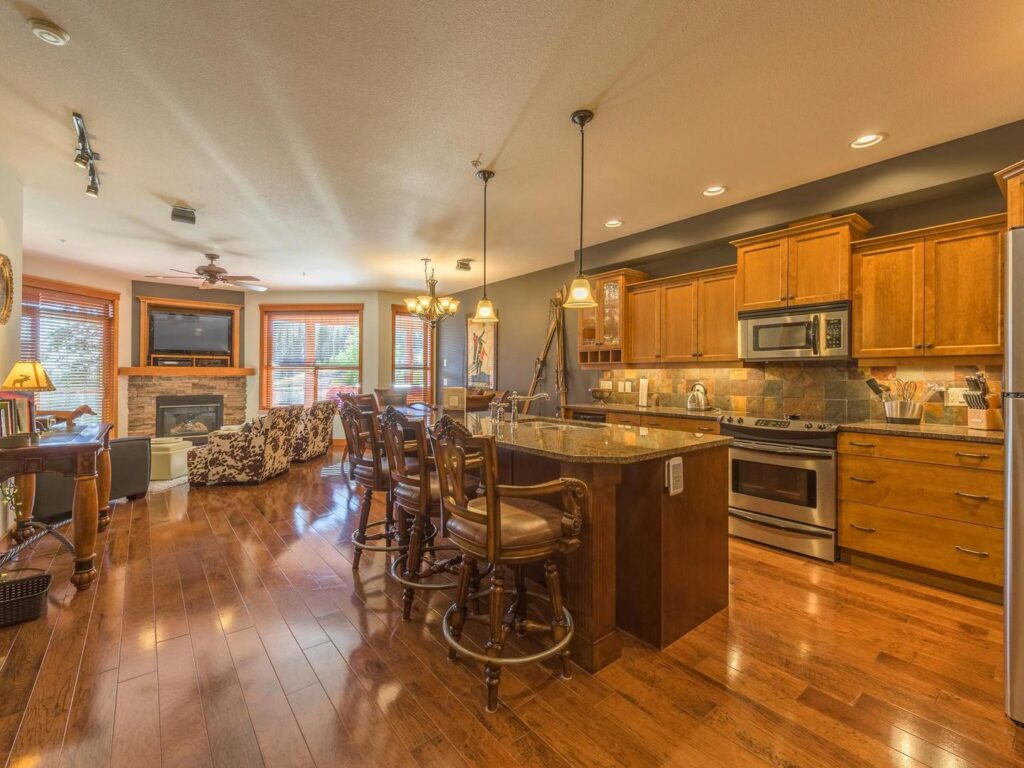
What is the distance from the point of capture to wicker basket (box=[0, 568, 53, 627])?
2215mm

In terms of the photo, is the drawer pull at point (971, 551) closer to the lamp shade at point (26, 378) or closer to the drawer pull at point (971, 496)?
the drawer pull at point (971, 496)

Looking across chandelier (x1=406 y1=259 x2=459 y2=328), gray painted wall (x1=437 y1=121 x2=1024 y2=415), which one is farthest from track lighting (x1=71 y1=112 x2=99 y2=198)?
gray painted wall (x1=437 y1=121 x2=1024 y2=415)

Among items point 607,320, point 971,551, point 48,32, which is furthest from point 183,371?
point 971,551

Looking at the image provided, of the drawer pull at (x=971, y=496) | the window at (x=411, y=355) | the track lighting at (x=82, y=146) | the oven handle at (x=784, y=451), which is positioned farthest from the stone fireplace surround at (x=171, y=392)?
the drawer pull at (x=971, y=496)

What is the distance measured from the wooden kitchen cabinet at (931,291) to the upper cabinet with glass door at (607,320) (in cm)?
212

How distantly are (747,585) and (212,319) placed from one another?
872cm

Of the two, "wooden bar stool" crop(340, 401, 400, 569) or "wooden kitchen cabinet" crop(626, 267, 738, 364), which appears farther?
"wooden kitchen cabinet" crop(626, 267, 738, 364)

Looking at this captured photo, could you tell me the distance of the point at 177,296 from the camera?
25.0 ft

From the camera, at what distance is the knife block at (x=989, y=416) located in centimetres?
283

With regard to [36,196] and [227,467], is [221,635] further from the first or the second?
[36,196]

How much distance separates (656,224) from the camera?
4.61m

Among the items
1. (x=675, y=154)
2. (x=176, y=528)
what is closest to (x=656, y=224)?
(x=675, y=154)

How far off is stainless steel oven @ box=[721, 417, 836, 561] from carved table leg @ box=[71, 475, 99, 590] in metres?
4.38

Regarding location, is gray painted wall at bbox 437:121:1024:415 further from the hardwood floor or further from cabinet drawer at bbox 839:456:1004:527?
the hardwood floor
